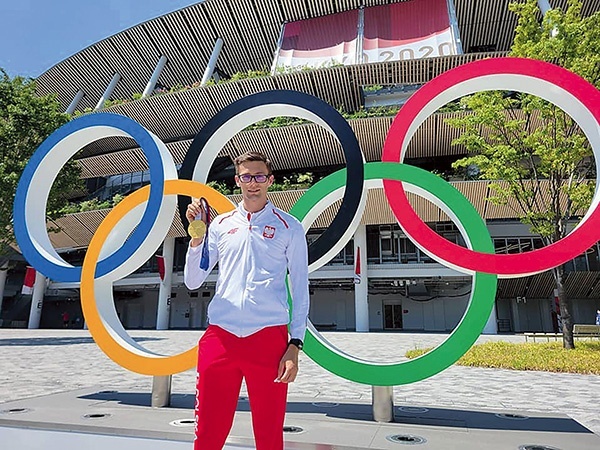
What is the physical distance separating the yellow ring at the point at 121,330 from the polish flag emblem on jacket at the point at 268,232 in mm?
2071

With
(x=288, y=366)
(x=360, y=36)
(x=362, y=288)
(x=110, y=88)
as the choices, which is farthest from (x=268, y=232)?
(x=110, y=88)

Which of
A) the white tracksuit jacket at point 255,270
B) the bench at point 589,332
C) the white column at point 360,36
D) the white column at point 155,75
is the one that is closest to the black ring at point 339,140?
the white tracksuit jacket at point 255,270

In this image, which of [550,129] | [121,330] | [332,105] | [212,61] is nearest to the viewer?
[121,330]

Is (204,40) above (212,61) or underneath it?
above

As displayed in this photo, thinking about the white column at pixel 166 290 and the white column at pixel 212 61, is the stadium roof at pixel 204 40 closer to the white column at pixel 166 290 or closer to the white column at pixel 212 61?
the white column at pixel 212 61

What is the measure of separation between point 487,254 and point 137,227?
3714mm

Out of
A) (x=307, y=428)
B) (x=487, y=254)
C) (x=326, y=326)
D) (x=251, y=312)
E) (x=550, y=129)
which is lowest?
(x=307, y=428)

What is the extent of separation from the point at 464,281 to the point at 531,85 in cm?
2524

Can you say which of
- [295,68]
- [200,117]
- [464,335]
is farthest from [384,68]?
[464,335]

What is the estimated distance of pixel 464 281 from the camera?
27.8 meters

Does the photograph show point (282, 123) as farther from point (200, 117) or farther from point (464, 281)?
point (464, 281)

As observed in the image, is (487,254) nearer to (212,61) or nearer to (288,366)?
(288,366)

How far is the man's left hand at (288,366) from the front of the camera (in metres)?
2.21

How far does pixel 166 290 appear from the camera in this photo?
27156mm
